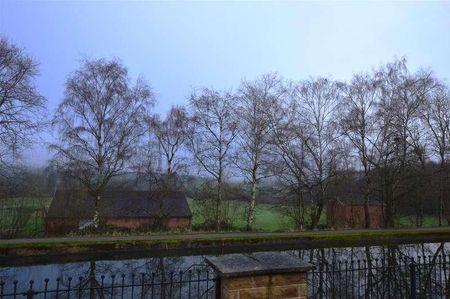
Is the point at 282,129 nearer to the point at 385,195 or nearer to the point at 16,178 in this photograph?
the point at 385,195

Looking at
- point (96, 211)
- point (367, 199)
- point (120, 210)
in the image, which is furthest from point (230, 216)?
point (367, 199)

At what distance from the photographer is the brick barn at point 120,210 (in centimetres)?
2441

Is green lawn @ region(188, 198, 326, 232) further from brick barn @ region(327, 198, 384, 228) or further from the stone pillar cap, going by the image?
the stone pillar cap

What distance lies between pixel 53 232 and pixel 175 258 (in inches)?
475

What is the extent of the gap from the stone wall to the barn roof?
2264 cm

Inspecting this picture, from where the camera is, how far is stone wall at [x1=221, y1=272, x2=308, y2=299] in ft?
14.4

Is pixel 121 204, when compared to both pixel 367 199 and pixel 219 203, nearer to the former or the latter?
pixel 219 203

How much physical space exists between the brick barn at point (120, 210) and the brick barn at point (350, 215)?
11.1 meters

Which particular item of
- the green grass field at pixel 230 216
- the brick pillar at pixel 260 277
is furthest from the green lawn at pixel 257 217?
the brick pillar at pixel 260 277

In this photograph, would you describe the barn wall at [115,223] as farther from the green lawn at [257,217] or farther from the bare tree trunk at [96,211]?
the bare tree trunk at [96,211]

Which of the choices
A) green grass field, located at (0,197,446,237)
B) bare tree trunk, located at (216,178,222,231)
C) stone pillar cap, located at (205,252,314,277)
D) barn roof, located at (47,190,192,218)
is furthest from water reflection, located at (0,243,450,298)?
barn roof, located at (47,190,192,218)

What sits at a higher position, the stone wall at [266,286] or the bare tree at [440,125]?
the bare tree at [440,125]

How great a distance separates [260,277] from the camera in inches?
176

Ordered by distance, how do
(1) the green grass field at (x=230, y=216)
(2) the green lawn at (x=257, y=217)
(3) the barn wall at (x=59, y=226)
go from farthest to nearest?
(2) the green lawn at (x=257, y=217)
(3) the barn wall at (x=59, y=226)
(1) the green grass field at (x=230, y=216)
